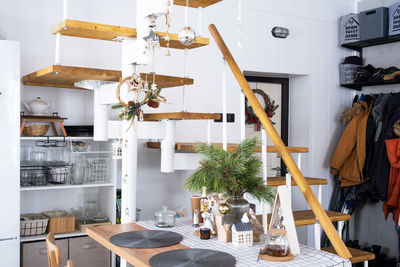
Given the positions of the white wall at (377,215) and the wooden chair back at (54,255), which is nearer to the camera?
the wooden chair back at (54,255)

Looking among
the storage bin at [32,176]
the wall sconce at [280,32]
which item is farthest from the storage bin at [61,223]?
the wall sconce at [280,32]

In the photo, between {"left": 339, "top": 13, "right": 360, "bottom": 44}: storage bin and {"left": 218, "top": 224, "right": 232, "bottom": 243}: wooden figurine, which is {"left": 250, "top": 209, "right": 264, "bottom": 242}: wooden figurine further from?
{"left": 339, "top": 13, "right": 360, "bottom": 44}: storage bin

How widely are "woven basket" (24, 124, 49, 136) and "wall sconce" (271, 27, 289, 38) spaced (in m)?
2.46

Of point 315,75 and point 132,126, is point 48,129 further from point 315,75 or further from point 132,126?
point 315,75

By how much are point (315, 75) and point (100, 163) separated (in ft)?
8.44

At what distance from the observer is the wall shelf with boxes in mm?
4535

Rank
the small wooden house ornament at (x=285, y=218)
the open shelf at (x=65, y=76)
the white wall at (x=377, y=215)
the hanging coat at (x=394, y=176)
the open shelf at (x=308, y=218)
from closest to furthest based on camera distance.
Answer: the small wooden house ornament at (x=285, y=218), the open shelf at (x=65, y=76), the open shelf at (x=308, y=218), the hanging coat at (x=394, y=176), the white wall at (x=377, y=215)

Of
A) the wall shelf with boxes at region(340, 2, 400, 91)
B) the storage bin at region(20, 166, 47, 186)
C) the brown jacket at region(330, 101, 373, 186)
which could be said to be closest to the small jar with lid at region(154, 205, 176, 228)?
the storage bin at region(20, 166, 47, 186)

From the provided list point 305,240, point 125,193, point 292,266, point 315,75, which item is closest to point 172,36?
point 125,193

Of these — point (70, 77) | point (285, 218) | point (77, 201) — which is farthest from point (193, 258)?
point (77, 201)

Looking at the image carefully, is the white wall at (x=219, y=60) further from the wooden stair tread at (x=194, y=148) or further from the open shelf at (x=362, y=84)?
the wooden stair tread at (x=194, y=148)

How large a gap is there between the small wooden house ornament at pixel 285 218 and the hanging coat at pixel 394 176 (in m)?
2.50

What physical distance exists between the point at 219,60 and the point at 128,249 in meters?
2.66

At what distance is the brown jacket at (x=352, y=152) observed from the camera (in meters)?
4.58
